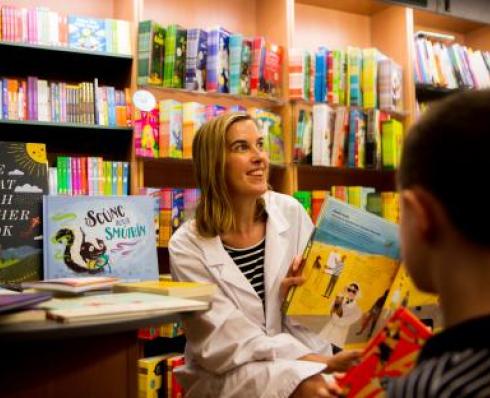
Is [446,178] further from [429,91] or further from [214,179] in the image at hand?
[429,91]

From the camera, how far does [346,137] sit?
345 cm

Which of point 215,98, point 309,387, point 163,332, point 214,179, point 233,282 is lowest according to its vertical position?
point 163,332

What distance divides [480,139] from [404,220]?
0.15m

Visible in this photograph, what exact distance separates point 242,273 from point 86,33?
5.40 ft

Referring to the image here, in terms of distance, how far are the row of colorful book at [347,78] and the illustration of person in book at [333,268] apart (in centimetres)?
195

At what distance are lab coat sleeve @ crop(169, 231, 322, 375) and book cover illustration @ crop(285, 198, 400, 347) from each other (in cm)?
16

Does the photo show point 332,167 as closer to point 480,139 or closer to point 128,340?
point 128,340

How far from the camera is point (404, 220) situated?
75 cm

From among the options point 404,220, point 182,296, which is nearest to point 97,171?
point 182,296


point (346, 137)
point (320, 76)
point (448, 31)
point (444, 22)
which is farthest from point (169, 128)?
point (448, 31)

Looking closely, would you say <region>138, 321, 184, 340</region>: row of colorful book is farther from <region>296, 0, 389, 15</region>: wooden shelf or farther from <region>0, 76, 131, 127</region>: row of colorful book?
<region>296, 0, 389, 15</region>: wooden shelf

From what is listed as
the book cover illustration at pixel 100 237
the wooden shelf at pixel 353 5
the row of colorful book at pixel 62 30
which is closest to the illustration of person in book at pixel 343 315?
the book cover illustration at pixel 100 237

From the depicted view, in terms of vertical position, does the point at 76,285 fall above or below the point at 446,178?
Result: below

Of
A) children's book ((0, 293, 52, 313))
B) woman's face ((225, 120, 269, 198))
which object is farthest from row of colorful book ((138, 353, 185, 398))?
children's book ((0, 293, 52, 313))
